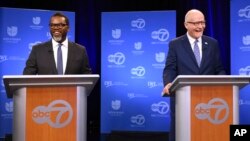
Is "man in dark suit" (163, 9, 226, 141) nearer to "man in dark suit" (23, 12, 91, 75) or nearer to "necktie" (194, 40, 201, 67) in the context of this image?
"necktie" (194, 40, 201, 67)

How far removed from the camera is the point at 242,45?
6551 mm

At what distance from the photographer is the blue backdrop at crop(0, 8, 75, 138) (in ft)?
22.3

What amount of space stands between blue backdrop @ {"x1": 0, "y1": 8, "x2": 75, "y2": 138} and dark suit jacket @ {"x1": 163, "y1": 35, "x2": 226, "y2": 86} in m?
3.26

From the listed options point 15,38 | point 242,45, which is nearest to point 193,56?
point 242,45

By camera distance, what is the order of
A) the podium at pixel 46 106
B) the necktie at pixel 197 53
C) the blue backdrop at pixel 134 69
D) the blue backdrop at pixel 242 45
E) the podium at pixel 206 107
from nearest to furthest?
the podium at pixel 46 106
the podium at pixel 206 107
the necktie at pixel 197 53
the blue backdrop at pixel 242 45
the blue backdrop at pixel 134 69

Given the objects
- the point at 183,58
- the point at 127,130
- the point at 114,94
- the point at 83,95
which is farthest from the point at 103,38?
the point at 83,95

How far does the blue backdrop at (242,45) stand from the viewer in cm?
653

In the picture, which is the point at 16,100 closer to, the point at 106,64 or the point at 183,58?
the point at 183,58

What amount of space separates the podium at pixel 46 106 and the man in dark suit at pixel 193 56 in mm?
1091

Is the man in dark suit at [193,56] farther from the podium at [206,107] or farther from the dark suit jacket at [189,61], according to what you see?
the podium at [206,107]

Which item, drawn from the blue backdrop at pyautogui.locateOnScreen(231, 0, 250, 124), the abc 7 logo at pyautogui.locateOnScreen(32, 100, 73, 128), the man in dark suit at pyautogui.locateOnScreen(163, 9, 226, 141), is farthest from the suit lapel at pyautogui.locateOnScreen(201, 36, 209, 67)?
the blue backdrop at pyautogui.locateOnScreen(231, 0, 250, 124)

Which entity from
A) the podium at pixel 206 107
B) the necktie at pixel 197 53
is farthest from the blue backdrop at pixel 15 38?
the podium at pixel 206 107

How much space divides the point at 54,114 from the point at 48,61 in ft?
2.89

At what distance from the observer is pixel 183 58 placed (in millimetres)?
4145
